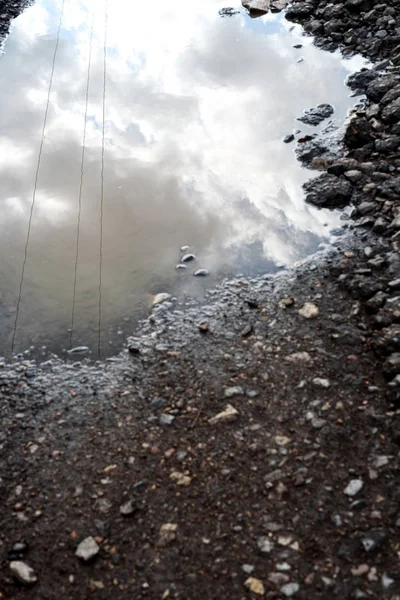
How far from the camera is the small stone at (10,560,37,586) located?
2.39 meters

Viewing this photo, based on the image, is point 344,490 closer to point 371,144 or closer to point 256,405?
point 256,405

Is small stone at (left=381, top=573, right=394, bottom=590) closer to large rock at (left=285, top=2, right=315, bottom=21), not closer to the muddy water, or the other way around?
the muddy water

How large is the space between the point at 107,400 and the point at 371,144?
340 centimetres

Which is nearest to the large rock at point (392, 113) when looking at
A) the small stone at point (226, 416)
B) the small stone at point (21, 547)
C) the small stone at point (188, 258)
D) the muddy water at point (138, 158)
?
the muddy water at point (138, 158)

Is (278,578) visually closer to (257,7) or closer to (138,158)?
(138,158)

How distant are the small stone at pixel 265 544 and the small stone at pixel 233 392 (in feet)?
2.83

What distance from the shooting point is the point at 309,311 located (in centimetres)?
361

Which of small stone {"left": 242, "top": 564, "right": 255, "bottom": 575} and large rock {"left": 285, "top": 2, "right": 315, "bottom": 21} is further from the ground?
large rock {"left": 285, "top": 2, "right": 315, "bottom": 21}

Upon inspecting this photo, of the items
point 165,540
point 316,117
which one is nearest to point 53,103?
point 316,117

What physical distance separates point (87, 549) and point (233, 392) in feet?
3.75

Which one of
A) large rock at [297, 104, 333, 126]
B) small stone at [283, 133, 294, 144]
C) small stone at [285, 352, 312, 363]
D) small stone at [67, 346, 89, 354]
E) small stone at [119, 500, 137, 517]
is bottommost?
small stone at [119, 500, 137, 517]

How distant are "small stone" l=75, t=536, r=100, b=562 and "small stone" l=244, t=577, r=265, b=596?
0.69 meters

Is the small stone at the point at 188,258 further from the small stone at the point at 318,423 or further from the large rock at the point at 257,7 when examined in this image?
the large rock at the point at 257,7

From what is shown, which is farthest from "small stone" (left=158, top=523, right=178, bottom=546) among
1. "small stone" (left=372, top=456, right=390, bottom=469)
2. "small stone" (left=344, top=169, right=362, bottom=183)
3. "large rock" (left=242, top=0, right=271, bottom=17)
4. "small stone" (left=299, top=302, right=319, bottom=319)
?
"large rock" (left=242, top=0, right=271, bottom=17)
